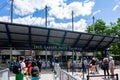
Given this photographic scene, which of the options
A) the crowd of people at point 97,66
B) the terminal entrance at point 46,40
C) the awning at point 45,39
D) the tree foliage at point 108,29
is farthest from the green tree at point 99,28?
the crowd of people at point 97,66

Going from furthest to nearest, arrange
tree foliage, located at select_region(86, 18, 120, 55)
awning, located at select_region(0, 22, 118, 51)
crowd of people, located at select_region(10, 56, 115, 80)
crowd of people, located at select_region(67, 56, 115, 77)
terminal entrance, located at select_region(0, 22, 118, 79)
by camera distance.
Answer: tree foliage, located at select_region(86, 18, 120, 55), terminal entrance, located at select_region(0, 22, 118, 79), awning, located at select_region(0, 22, 118, 51), crowd of people, located at select_region(67, 56, 115, 77), crowd of people, located at select_region(10, 56, 115, 80)

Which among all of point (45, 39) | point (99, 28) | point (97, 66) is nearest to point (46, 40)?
point (45, 39)

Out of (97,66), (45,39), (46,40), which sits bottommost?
(97,66)

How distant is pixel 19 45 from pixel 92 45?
11772 millimetres

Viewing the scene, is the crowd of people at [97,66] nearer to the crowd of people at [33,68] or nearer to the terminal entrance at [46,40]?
the crowd of people at [33,68]

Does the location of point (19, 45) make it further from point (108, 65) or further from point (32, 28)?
point (108, 65)

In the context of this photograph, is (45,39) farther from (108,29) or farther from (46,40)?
(108,29)

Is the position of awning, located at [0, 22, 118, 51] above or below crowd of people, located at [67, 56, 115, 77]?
above

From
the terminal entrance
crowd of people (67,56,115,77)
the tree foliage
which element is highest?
the tree foliage

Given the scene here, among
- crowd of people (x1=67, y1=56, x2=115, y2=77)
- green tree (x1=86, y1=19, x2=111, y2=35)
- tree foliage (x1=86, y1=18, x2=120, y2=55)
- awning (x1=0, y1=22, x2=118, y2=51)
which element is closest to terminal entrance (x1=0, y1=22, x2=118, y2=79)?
awning (x1=0, y1=22, x2=118, y2=51)

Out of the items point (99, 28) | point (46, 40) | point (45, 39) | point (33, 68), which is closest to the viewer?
point (33, 68)

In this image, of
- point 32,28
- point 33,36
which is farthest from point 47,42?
point 32,28

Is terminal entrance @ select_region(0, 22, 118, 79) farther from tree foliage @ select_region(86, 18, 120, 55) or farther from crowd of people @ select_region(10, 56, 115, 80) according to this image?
tree foliage @ select_region(86, 18, 120, 55)

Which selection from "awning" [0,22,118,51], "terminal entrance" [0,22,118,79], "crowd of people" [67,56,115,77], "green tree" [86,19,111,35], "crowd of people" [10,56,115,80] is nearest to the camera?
"crowd of people" [10,56,115,80]
